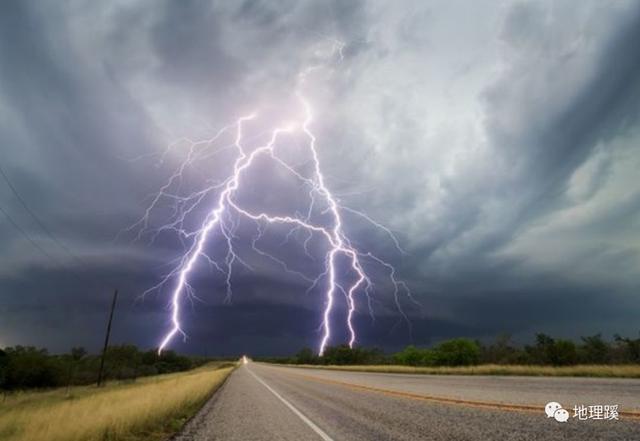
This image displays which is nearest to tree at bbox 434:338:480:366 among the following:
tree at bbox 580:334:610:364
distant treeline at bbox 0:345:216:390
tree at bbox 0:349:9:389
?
tree at bbox 580:334:610:364

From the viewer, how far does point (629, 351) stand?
29.1 meters

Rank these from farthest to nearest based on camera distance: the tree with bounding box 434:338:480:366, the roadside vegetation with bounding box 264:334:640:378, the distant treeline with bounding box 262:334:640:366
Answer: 1. the tree with bounding box 434:338:480:366
2. the distant treeline with bounding box 262:334:640:366
3. the roadside vegetation with bounding box 264:334:640:378

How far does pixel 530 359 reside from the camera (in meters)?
37.9

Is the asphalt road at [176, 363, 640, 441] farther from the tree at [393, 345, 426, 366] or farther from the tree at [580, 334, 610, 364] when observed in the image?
the tree at [393, 345, 426, 366]

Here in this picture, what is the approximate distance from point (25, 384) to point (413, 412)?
57.3m

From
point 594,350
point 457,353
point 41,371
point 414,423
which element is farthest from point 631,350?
point 41,371

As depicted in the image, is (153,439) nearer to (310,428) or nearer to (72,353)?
(310,428)

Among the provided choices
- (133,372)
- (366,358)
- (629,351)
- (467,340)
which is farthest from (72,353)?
(629,351)

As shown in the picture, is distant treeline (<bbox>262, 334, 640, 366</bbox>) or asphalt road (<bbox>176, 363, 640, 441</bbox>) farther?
distant treeline (<bbox>262, 334, 640, 366</bbox>)

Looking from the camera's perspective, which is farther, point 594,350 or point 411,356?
point 411,356

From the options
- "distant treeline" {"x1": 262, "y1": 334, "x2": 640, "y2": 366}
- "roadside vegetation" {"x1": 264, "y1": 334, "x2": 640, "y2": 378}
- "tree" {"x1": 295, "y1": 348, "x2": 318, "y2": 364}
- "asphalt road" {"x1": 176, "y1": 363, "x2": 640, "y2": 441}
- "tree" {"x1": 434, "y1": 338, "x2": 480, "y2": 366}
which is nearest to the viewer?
"asphalt road" {"x1": 176, "y1": 363, "x2": 640, "y2": 441}

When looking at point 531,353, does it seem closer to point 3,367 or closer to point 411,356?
point 411,356

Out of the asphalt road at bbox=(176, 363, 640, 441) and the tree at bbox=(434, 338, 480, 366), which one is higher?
the tree at bbox=(434, 338, 480, 366)

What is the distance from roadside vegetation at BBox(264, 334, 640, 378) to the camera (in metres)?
19.4
